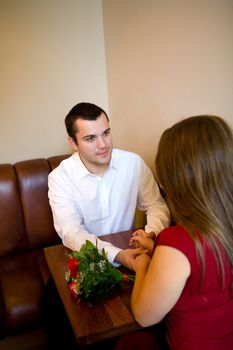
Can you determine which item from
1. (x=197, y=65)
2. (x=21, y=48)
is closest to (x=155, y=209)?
(x=197, y=65)

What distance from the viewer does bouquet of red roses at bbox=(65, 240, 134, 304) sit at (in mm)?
977

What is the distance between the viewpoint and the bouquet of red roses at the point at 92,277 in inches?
38.5

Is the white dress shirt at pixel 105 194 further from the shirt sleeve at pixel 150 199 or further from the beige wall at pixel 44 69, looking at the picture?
the beige wall at pixel 44 69

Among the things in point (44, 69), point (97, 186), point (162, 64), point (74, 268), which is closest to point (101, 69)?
point (44, 69)

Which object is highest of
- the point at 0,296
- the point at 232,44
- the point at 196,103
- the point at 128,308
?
the point at 232,44

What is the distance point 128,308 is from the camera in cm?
96

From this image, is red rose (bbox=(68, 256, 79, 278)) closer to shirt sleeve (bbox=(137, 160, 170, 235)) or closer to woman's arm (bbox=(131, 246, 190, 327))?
woman's arm (bbox=(131, 246, 190, 327))

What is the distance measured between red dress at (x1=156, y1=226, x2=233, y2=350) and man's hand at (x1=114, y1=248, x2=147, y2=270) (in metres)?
0.26

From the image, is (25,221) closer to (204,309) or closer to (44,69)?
(44,69)

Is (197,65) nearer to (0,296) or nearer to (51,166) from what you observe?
(51,166)

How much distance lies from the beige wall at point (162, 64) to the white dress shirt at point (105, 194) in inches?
13.9

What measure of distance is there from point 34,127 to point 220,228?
1.86 m

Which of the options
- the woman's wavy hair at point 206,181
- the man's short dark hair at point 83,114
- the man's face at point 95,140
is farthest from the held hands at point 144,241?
the man's short dark hair at point 83,114

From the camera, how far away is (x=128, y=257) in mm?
1158
